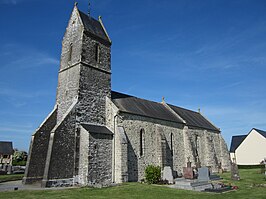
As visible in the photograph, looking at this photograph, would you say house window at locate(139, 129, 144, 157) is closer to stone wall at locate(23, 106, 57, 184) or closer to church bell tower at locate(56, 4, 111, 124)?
church bell tower at locate(56, 4, 111, 124)

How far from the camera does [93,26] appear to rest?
73.2 feet

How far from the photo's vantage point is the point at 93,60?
20672mm

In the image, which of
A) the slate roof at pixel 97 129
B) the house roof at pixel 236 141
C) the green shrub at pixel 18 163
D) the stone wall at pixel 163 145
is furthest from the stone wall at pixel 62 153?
the house roof at pixel 236 141

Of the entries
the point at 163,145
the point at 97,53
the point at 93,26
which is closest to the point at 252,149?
the point at 163,145

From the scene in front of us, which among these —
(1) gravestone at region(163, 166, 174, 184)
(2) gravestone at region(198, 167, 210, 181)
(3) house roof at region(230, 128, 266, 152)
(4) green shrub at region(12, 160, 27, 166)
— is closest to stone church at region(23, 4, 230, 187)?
(1) gravestone at region(163, 166, 174, 184)

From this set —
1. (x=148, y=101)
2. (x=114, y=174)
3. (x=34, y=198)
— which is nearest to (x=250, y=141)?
(x=148, y=101)

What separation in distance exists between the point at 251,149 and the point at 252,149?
202 millimetres

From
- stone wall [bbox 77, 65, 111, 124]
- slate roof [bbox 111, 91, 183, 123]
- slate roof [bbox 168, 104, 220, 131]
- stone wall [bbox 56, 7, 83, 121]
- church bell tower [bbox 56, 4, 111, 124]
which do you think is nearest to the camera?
stone wall [bbox 77, 65, 111, 124]

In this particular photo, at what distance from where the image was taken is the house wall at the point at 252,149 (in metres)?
44.0

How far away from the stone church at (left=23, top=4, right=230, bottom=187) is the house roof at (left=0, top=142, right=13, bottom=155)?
124 feet

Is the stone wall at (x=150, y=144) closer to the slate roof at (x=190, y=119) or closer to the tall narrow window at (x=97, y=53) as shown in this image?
the slate roof at (x=190, y=119)

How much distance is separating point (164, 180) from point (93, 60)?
12.6 metres

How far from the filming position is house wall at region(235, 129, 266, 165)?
4403 centimetres

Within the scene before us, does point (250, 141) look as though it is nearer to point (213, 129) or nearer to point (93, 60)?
point (213, 129)
